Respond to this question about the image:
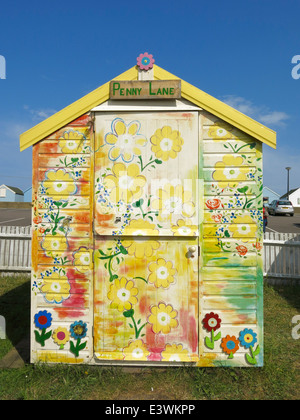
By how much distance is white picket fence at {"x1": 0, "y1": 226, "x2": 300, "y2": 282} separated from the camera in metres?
6.47

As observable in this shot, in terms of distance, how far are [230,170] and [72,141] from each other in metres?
2.01

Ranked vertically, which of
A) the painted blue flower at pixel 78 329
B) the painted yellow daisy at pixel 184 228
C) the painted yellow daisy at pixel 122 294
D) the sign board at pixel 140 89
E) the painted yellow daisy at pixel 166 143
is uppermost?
the sign board at pixel 140 89

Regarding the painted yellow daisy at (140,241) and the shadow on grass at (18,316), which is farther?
the shadow on grass at (18,316)

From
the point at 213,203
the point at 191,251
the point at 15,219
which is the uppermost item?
the point at 15,219

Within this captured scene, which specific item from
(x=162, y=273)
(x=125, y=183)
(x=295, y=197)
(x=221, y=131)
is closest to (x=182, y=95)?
(x=221, y=131)

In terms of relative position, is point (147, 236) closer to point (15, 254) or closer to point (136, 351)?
point (136, 351)

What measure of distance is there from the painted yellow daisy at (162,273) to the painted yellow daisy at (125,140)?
1.34 meters

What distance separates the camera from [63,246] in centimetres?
327

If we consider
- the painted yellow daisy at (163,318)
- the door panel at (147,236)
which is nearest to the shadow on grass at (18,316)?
the door panel at (147,236)

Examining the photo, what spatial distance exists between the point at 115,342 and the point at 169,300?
86cm

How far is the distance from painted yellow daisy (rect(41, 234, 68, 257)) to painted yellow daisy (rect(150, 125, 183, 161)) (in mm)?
1603

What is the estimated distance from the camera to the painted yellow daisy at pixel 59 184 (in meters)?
3.27

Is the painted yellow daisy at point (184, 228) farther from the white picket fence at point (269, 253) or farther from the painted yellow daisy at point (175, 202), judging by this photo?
the white picket fence at point (269, 253)

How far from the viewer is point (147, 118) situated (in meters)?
3.23
